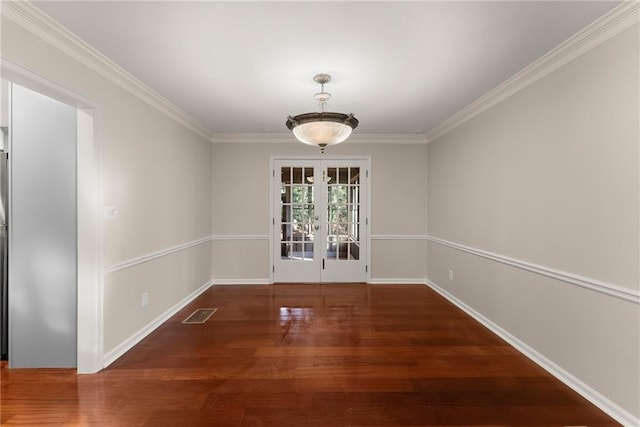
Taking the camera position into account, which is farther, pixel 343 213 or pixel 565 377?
pixel 343 213

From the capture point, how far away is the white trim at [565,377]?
1833mm

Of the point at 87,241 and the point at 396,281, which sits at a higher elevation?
the point at 87,241

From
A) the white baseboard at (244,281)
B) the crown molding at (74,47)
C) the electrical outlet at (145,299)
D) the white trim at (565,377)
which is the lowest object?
the white trim at (565,377)

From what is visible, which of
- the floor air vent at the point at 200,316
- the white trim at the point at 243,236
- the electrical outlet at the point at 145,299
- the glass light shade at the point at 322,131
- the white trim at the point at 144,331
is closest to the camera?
the white trim at the point at 144,331

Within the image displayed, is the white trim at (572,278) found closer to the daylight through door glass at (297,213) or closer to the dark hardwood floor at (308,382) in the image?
the dark hardwood floor at (308,382)

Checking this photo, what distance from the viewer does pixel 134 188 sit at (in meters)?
2.88

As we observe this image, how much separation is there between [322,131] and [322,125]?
0.06 metres

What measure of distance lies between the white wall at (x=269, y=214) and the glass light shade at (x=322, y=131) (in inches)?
87.6

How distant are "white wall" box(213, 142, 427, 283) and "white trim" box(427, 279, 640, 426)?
1.72 m

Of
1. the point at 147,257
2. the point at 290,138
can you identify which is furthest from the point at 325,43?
the point at 290,138

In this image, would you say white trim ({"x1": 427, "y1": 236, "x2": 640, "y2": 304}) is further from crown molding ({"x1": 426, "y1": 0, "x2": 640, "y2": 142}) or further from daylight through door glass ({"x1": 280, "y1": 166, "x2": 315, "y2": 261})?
daylight through door glass ({"x1": 280, "y1": 166, "x2": 315, "y2": 261})

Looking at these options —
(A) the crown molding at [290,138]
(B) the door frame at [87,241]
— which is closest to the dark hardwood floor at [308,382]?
(B) the door frame at [87,241]

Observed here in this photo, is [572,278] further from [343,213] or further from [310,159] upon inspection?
[310,159]

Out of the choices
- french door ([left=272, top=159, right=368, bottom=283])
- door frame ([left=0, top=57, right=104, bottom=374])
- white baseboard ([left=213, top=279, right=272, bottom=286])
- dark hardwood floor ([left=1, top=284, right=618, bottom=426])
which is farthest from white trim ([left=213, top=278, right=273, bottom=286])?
door frame ([left=0, top=57, right=104, bottom=374])
